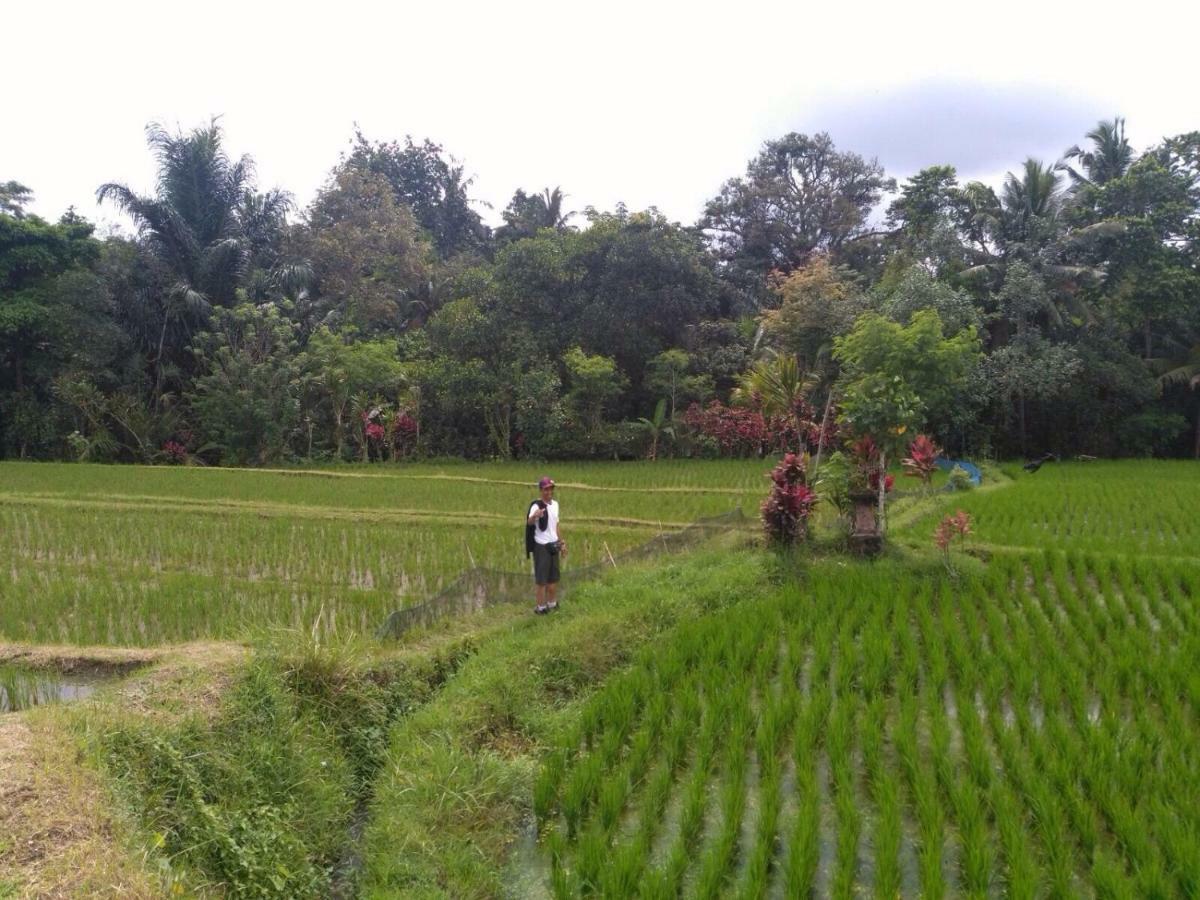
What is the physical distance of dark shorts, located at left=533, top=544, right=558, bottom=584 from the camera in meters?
6.51

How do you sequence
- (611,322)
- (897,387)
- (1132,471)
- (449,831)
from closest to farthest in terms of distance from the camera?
(449,831), (897,387), (1132,471), (611,322)

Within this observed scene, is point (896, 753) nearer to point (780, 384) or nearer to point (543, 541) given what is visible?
point (543, 541)

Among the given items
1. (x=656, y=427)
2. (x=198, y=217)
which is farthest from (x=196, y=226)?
(x=656, y=427)

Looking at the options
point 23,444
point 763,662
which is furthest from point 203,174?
point 763,662

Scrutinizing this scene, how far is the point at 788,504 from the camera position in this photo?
8.34 m

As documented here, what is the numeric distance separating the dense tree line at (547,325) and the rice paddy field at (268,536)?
3750 millimetres

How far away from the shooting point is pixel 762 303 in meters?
23.9

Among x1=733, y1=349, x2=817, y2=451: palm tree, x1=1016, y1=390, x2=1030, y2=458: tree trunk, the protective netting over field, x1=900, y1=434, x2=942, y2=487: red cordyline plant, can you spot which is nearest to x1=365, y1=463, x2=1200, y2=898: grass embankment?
the protective netting over field

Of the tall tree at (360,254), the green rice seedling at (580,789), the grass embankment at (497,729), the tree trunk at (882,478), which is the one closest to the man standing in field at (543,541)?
the grass embankment at (497,729)

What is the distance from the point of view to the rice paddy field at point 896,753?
327cm

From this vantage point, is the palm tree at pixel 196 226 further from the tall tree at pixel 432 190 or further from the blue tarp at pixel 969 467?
the blue tarp at pixel 969 467

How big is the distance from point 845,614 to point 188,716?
186 inches

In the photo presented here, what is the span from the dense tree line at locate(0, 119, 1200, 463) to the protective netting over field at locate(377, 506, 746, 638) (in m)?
10.5

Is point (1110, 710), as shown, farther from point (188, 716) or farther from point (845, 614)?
point (188, 716)
